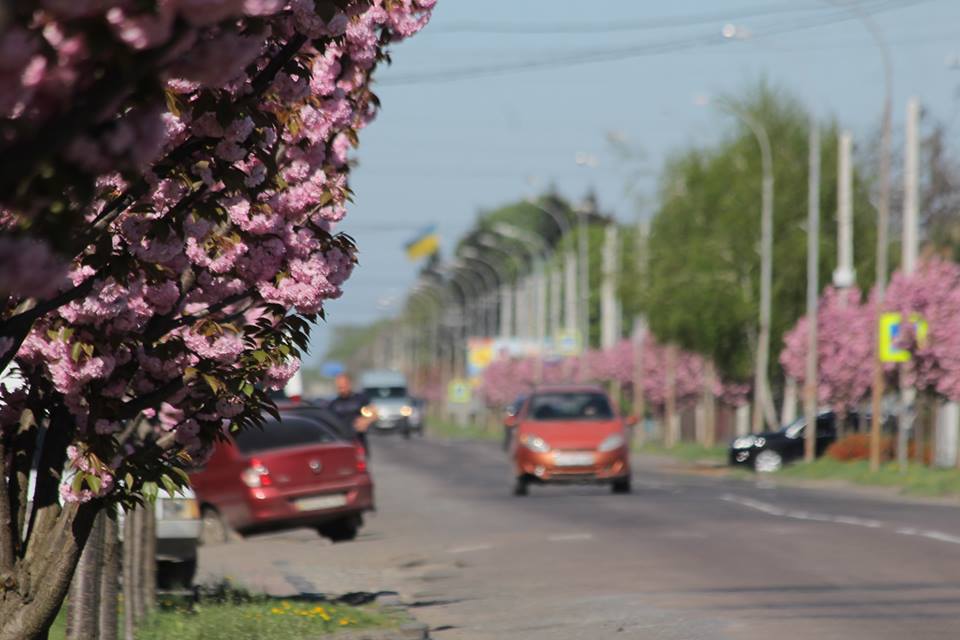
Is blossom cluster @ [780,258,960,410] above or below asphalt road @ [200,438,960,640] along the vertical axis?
above

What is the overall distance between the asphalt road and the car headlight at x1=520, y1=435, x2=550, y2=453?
3.75 feet

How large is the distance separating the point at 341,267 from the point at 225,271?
636 mm

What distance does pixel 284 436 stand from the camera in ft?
80.0

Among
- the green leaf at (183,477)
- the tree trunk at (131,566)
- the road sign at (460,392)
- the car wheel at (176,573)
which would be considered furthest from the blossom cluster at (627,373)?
the green leaf at (183,477)

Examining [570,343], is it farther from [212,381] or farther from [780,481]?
[212,381]

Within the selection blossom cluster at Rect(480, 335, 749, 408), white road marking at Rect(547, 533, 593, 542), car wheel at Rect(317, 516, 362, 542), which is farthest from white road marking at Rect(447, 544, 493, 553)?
blossom cluster at Rect(480, 335, 749, 408)

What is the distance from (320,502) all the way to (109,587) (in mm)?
12226

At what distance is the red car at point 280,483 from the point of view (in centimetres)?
2344

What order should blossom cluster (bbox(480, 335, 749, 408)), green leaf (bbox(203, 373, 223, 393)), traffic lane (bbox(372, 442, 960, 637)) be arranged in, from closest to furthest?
green leaf (bbox(203, 373, 223, 393)) → traffic lane (bbox(372, 442, 960, 637)) → blossom cluster (bbox(480, 335, 749, 408))

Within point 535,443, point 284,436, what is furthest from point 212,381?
point 535,443

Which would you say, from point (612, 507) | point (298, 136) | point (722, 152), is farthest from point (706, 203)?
point (298, 136)

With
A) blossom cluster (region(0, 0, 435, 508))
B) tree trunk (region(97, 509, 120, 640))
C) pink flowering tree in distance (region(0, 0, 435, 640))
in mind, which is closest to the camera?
blossom cluster (region(0, 0, 435, 508))

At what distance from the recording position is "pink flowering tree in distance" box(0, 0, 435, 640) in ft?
26.5

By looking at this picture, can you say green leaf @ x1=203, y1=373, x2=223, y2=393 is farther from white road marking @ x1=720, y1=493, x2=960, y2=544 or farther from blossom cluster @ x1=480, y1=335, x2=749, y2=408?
blossom cluster @ x1=480, y1=335, x2=749, y2=408
